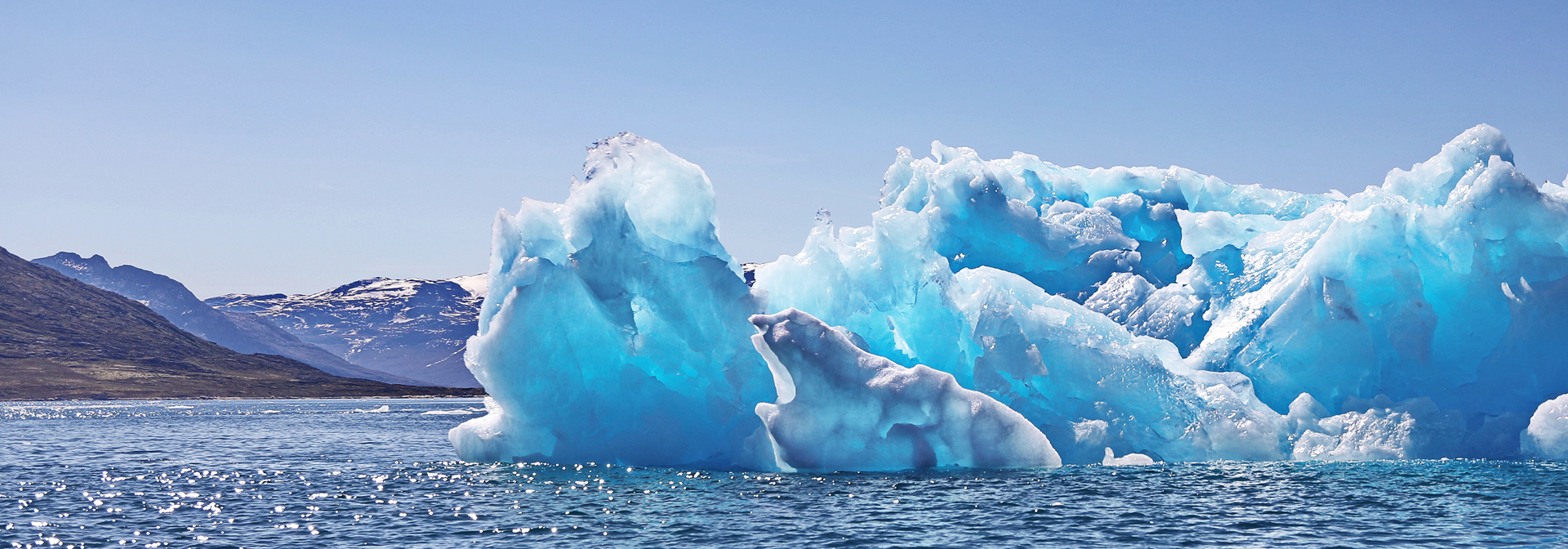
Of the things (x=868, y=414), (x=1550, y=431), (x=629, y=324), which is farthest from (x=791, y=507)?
(x=1550, y=431)

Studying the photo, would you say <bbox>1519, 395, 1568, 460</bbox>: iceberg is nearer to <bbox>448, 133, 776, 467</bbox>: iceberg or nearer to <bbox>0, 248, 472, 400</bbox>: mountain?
<bbox>448, 133, 776, 467</bbox>: iceberg

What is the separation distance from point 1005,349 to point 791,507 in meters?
8.97

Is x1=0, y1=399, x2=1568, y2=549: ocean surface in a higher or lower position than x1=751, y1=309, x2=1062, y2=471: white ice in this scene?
lower

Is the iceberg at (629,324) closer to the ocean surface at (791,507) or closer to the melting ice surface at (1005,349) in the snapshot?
the melting ice surface at (1005,349)

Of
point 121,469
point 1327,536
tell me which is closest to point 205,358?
point 121,469

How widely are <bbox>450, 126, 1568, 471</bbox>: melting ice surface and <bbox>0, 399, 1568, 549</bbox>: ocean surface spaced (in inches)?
30.9

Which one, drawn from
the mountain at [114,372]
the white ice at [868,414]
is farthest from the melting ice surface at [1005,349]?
the mountain at [114,372]

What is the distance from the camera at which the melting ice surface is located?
2838 cm

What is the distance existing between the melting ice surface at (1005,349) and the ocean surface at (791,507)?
785 millimetres

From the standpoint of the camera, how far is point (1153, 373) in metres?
29.0

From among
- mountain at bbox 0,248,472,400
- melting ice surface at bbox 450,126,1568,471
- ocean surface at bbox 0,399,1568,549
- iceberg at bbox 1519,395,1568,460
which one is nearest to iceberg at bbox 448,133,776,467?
melting ice surface at bbox 450,126,1568,471

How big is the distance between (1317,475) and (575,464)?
1835 cm

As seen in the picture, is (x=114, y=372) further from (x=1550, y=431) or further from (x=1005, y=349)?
(x=1550, y=431)

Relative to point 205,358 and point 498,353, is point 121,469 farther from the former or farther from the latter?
point 205,358
